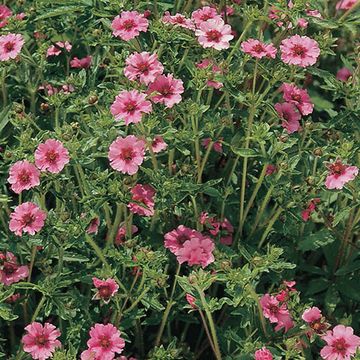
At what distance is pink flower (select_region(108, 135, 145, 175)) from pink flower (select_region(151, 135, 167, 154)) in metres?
0.10

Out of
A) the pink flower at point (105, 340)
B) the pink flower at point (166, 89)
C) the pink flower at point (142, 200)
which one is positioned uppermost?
the pink flower at point (166, 89)

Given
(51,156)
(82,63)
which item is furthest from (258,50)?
(82,63)

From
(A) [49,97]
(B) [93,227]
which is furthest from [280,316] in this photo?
(A) [49,97]

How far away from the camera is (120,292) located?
2.06 metres

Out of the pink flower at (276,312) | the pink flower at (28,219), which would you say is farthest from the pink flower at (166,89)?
the pink flower at (276,312)

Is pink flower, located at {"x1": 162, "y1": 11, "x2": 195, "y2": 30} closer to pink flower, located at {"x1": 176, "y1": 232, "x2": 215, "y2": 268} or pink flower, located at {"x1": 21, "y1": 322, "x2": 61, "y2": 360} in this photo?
pink flower, located at {"x1": 176, "y1": 232, "x2": 215, "y2": 268}

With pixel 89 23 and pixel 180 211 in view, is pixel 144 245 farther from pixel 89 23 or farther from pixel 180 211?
pixel 89 23

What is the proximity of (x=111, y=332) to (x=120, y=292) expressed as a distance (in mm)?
158

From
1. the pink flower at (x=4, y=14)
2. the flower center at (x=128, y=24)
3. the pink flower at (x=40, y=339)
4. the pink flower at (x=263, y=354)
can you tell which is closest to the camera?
the pink flower at (x=263, y=354)

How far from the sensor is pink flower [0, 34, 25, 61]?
2102 millimetres

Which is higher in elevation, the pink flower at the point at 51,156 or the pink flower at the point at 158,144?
the pink flower at the point at 51,156

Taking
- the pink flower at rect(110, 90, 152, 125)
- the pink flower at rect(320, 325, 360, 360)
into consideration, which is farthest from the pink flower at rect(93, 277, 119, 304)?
the pink flower at rect(320, 325, 360, 360)

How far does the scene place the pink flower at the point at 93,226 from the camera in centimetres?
204

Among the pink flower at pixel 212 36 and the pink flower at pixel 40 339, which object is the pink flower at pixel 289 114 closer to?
the pink flower at pixel 212 36
